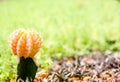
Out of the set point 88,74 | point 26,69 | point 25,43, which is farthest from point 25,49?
point 88,74

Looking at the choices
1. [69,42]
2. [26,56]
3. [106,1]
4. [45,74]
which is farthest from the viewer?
[106,1]

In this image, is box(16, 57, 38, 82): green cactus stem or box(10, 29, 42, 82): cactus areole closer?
box(10, 29, 42, 82): cactus areole

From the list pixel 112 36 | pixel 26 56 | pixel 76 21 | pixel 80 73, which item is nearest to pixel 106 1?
pixel 76 21

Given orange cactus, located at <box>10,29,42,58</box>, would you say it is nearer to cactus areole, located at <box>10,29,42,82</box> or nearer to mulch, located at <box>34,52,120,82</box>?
cactus areole, located at <box>10,29,42,82</box>

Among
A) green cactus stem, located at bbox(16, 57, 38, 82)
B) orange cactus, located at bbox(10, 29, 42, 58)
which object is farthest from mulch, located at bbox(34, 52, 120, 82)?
orange cactus, located at bbox(10, 29, 42, 58)

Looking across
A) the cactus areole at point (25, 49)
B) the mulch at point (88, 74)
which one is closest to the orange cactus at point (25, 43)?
the cactus areole at point (25, 49)

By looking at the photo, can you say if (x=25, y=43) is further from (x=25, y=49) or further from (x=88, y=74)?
(x=88, y=74)

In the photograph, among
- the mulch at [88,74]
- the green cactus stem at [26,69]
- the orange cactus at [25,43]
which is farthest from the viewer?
the mulch at [88,74]

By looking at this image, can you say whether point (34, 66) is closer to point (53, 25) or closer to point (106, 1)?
point (53, 25)

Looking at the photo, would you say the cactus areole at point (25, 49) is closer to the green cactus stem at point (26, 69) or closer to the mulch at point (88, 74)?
the green cactus stem at point (26, 69)
